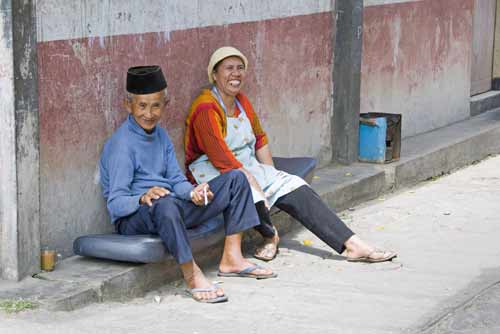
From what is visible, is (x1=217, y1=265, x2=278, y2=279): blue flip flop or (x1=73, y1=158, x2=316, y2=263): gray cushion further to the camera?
(x1=217, y1=265, x2=278, y2=279): blue flip flop

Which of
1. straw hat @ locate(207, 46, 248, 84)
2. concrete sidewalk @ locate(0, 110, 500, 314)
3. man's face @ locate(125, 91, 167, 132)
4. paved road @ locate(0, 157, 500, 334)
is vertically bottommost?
paved road @ locate(0, 157, 500, 334)

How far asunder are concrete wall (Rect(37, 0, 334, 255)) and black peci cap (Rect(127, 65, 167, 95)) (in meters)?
0.19

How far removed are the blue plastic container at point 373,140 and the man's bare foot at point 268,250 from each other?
2.21m

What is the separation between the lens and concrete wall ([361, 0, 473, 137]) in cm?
914

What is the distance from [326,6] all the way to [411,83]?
76.1 inches

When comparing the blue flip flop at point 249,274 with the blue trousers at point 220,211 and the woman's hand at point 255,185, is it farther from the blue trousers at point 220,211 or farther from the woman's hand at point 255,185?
the woman's hand at point 255,185

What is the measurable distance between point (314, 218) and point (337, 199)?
4.37 ft

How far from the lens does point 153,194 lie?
5629mm

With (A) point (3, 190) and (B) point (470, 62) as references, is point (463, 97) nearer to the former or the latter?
(B) point (470, 62)

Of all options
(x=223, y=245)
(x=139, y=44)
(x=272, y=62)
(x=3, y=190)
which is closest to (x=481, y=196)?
(x=272, y=62)

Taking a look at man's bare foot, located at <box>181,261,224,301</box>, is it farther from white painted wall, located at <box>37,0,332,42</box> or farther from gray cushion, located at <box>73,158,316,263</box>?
white painted wall, located at <box>37,0,332,42</box>

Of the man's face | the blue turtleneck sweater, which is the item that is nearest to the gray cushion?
the blue turtleneck sweater

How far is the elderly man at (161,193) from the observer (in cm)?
559

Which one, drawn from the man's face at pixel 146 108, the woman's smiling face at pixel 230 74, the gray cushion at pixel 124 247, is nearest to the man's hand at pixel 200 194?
the gray cushion at pixel 124 247
